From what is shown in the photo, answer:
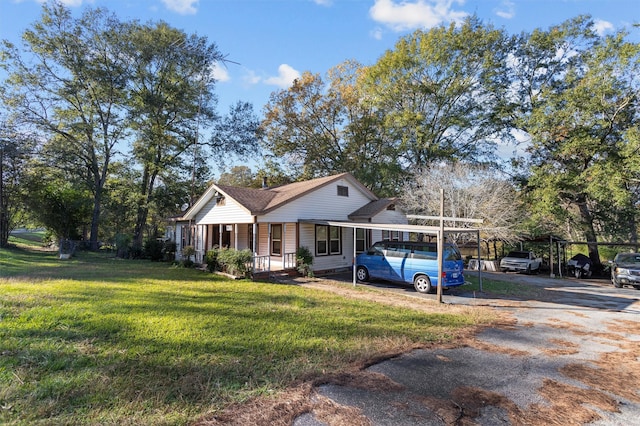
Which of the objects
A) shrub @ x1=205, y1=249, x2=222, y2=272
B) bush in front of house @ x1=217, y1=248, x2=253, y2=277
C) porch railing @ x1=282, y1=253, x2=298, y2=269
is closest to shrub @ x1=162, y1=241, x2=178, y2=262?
shrub @ x1=205, y1=249, x2=222, y2=272

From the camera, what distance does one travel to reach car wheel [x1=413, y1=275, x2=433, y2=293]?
1040cm

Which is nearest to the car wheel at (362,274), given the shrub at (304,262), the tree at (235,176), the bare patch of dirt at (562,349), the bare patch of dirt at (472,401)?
the shrub at (304,262)

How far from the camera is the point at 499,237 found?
66.7 ft

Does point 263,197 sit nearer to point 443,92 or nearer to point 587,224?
point 443,92

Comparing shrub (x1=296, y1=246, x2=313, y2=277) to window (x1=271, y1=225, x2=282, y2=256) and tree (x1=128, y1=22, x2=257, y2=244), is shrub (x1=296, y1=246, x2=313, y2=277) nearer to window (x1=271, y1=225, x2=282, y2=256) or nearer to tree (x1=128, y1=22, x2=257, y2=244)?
window (x1=271, y1=225, x2=282, y2=256)

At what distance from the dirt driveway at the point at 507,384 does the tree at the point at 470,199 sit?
1351cm

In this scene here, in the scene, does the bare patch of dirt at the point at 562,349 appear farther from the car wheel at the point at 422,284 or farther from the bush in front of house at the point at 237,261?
the bush in front of house at the point at 237,261

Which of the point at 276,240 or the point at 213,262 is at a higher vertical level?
the point at 276,240

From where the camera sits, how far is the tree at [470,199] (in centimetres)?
1952

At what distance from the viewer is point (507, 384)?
156 inches

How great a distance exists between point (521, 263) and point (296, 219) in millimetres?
15295

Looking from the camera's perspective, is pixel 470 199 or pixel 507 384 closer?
pixel 507 384

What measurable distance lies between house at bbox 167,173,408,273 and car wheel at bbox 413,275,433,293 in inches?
104

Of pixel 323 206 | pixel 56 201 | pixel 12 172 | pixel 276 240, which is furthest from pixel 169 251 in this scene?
pixel 12 172
